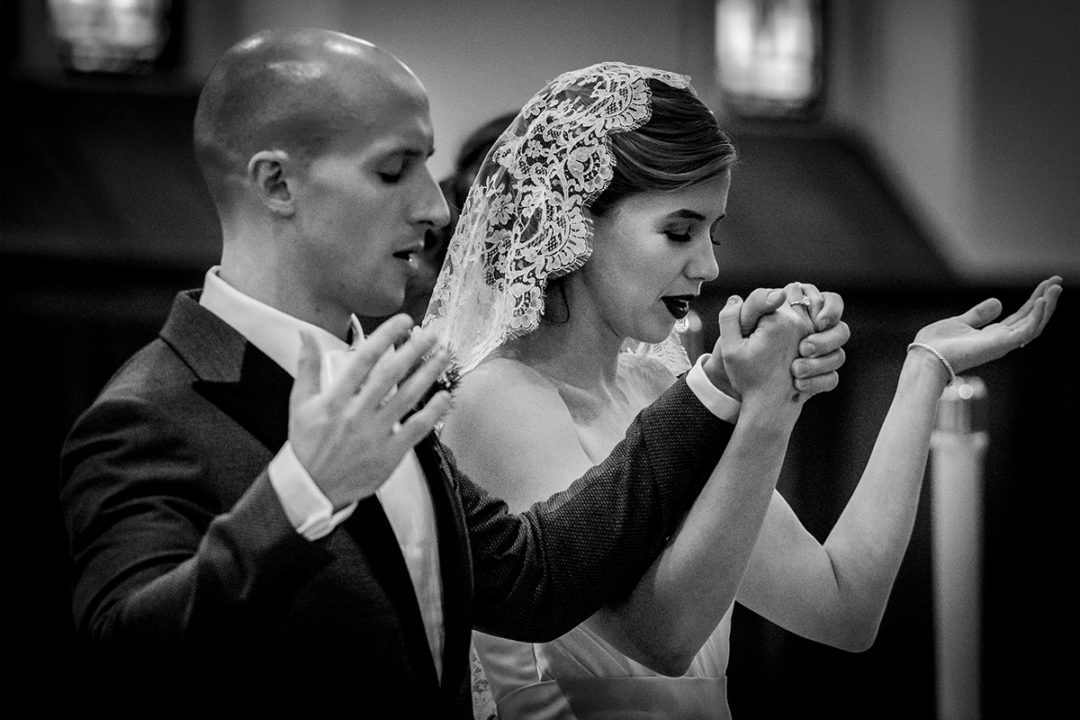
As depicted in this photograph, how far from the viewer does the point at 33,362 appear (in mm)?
5168

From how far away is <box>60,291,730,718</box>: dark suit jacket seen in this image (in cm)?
132

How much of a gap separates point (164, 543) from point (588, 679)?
3.03ft

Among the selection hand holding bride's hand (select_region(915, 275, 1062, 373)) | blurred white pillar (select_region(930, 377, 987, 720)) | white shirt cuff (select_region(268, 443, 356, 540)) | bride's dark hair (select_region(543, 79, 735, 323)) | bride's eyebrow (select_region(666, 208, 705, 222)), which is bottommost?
blurred white pillar (select_region(930, 377, 987, 720))

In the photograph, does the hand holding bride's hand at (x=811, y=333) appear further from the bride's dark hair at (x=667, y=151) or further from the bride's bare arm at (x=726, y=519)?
the bride's dark hair at (x=667, y=151)

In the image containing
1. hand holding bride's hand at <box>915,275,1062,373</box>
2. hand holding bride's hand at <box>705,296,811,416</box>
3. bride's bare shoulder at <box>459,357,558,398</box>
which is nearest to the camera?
hand holding bride's hand at <box>705,296,811,416</box>

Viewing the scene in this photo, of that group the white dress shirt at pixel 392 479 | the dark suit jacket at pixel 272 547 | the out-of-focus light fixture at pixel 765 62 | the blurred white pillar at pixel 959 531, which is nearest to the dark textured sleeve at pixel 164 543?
the dark suit jacket at pixel 272 547

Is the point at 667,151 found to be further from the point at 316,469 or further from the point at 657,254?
the point at 316,469

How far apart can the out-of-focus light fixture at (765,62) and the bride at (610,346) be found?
17.0 feet

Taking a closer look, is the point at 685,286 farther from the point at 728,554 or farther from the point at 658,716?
the point at 658,716

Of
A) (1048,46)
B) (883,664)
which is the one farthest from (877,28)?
(883,664)

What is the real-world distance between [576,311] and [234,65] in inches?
32.0

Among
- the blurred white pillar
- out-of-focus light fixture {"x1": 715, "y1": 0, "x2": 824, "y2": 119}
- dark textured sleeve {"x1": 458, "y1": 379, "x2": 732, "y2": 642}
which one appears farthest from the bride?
out-of-focus light fixture {"x1": 715, "y1": 0, "x2": 824, "y2": 119}

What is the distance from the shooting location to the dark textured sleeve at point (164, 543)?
131 cm

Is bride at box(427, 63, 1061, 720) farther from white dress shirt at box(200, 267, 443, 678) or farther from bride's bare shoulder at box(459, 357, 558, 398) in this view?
white dress shirt at box(200, 267, 443, 678)
